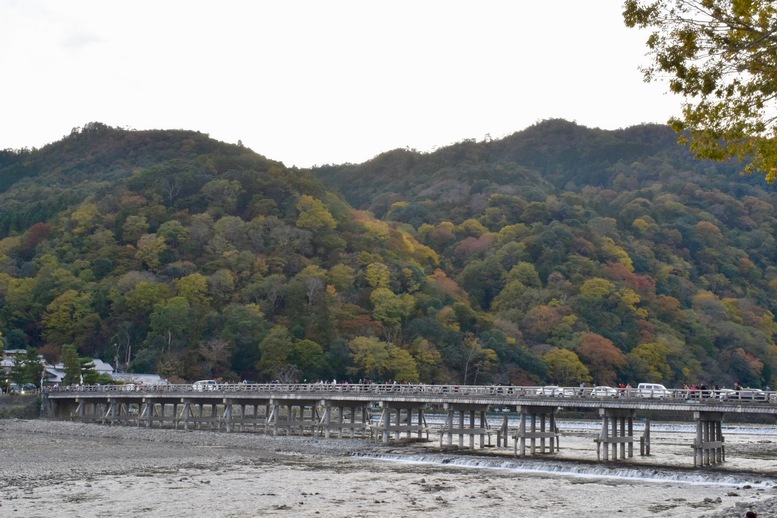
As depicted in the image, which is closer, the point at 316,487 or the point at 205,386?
the point at 316,487

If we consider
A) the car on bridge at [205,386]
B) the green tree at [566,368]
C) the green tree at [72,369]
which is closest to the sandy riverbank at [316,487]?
the car on bridge at [205,386]

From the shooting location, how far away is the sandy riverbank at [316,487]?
25219 millimetres

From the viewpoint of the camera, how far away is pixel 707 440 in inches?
1468

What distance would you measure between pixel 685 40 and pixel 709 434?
24996 millimetres

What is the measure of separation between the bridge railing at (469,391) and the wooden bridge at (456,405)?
0.06m

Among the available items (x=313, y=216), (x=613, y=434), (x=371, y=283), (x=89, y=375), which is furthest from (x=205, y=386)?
(x=313, y=216)

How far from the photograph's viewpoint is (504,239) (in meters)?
130

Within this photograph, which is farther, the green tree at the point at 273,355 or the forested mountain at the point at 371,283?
the forested mountain at the point at 371,283

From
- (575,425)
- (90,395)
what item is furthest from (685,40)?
(575,425)

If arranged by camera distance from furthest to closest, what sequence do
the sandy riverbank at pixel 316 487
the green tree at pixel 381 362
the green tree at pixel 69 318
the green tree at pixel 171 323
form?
the green tree at pixel 69 318, the green tree at pixel 171 323, the green tree at pixel 381 362, the sandy riverbank at pixel 316 487

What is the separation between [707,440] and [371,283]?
68.8 m

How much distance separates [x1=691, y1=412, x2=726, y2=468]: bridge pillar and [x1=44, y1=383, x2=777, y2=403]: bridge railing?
79 cm

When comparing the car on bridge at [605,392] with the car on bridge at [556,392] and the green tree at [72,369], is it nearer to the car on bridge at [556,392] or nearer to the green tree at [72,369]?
the car on bridge at [556,392]

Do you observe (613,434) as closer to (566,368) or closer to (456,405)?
(456,405)
